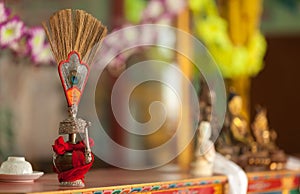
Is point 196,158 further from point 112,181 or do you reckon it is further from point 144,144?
point 144,144

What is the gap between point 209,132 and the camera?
13.5 feet

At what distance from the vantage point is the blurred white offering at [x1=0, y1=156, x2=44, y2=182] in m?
3.24

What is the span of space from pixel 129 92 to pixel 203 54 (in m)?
0.82

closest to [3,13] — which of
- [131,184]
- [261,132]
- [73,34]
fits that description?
[73,34]

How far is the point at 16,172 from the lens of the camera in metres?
3.26

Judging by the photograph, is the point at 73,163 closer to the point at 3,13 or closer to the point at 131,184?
the point at 131,184

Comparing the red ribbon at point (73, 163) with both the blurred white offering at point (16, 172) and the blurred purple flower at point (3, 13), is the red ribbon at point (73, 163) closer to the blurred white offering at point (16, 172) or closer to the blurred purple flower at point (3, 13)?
the blurred white offering at point (16, 172)

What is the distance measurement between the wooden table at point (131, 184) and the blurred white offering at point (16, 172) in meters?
0.03

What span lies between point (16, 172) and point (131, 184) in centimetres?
47

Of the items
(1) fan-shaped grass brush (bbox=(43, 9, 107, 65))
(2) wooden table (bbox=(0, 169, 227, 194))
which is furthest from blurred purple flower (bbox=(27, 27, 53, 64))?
(1) fan-shaped grass brush (bbox=(43, 9, 107, 65))

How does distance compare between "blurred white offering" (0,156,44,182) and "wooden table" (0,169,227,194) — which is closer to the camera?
"wooden table" (0,169,227,194)

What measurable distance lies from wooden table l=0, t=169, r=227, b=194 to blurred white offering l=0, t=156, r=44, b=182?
0.03 metres

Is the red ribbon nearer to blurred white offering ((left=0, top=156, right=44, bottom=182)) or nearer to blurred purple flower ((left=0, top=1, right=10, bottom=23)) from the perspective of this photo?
blurred white offering ((left=0, top=156, right=44, bottom=182))

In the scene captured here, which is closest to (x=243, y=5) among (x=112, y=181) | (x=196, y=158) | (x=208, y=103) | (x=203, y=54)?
(x=203, y=54)
